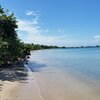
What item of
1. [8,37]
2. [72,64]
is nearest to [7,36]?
[8,37]

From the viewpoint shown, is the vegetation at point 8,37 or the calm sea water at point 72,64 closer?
the vegetation at point 8,37

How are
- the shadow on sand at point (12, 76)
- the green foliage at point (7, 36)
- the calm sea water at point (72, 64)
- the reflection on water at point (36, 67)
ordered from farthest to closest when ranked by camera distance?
the reflection on water at point (36, 67), the calm sea water at point (72, 64), the green foliage at point (7, 36), the shadow on sand at point (12, 76)

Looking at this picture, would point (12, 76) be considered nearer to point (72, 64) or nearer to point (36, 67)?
point (36, 67)

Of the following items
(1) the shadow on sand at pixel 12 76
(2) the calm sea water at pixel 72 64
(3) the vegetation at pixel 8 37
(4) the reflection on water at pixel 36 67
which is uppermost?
(3) the vegetation at pixel 8 37

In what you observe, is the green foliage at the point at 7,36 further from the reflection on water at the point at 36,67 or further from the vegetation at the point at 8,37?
the reflection on water at the point at 36,67

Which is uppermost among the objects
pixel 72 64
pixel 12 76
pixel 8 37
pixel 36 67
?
pixel 8 37

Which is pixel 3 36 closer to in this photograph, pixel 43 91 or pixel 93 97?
pixel 43 91

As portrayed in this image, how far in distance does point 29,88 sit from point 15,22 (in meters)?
10.6

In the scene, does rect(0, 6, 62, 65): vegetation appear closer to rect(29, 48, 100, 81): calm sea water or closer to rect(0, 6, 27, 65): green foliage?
rect(0, 6, 27, 65): green foliage

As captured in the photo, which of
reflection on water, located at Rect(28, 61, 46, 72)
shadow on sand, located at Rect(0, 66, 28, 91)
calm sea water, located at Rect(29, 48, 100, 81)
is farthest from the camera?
reflection on water, located at Rect(28, 61, 46, 72)

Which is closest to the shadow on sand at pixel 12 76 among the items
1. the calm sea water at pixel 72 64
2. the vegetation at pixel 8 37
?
the vegetation at pixel 8 37

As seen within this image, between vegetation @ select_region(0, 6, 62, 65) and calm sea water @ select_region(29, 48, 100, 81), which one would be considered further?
calm sea water @ select_region(29, 48, 100, 81)

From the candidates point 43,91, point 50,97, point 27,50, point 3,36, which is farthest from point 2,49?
point 50,97

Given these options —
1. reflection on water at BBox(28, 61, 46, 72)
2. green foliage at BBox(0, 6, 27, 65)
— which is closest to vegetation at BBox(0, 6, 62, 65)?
green foliage at BBox(0, 6, 27, 65)
